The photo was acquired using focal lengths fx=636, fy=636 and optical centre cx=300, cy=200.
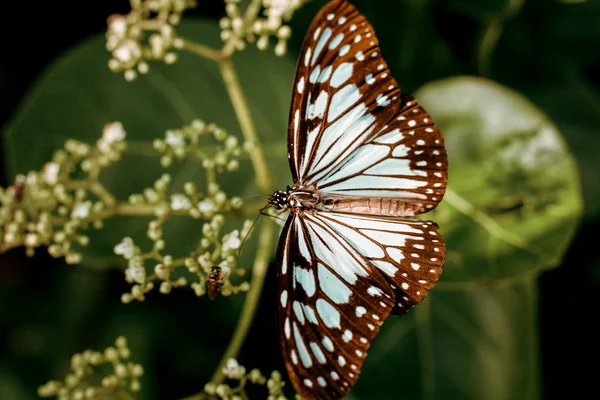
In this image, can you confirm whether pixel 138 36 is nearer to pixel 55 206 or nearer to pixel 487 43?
pixel 55 206

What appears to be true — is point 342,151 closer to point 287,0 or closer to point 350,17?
point 350,17

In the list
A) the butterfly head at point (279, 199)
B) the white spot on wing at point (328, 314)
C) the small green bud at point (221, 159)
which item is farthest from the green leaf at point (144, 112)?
the white spot on wing at point (328, 314)

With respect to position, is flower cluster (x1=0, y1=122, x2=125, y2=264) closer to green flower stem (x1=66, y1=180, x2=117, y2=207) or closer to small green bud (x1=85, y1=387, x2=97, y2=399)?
green flower stem (x1=66, y1=180, x2=117, y2=207)

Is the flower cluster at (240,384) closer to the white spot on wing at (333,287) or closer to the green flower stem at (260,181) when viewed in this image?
the green flower stem at (260,181)

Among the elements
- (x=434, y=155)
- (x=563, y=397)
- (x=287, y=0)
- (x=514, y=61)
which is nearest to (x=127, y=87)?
(x=287, y=0)

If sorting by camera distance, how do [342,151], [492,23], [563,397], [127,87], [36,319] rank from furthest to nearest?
[36,319], [563,397], [127,87], [492,23], [342,151]

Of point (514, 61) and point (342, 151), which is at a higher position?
point (514, 61)

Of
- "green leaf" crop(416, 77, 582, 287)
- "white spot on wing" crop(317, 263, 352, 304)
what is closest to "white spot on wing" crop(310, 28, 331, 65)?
"white spot on wing" crop(317, 263, 352, 304)
